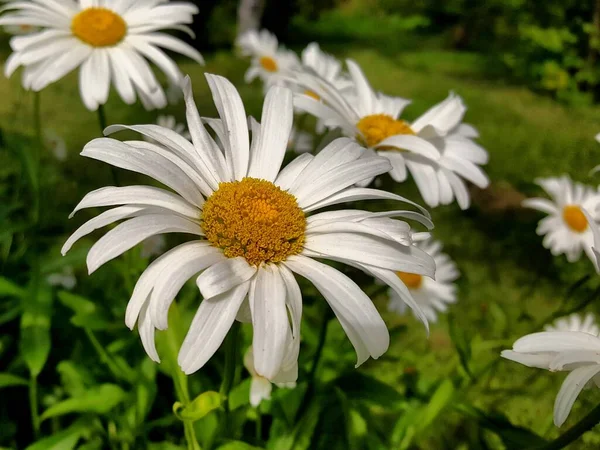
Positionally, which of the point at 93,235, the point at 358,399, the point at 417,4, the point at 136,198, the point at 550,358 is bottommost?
the point at 417,4

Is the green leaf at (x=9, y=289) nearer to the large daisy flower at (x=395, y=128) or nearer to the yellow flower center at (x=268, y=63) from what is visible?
the large daisy flower at (x=395, y=128)

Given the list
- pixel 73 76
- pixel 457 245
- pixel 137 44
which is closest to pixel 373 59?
pixel 73 76

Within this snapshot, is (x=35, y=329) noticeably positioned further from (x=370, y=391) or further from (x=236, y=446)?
(x=370, y=391)

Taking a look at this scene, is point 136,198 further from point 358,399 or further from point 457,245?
point 457,245

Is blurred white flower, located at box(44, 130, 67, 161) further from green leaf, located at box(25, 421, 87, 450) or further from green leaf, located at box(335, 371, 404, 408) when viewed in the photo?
green leaf, located at box(335, 371, 404, 408)

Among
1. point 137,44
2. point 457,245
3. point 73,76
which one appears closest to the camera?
point 137,44

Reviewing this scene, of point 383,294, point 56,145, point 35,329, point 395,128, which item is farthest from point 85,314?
point 56,145

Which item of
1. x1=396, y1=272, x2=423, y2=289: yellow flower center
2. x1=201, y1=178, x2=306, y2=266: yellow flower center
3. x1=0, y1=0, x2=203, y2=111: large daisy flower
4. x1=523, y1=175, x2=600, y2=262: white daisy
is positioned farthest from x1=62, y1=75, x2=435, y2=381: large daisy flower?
x1=523, y1=175, x2=600, y2=262: white daisy

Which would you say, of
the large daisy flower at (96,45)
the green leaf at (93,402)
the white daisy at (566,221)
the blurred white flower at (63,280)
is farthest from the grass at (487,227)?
the large daisy flower at (96,45)
